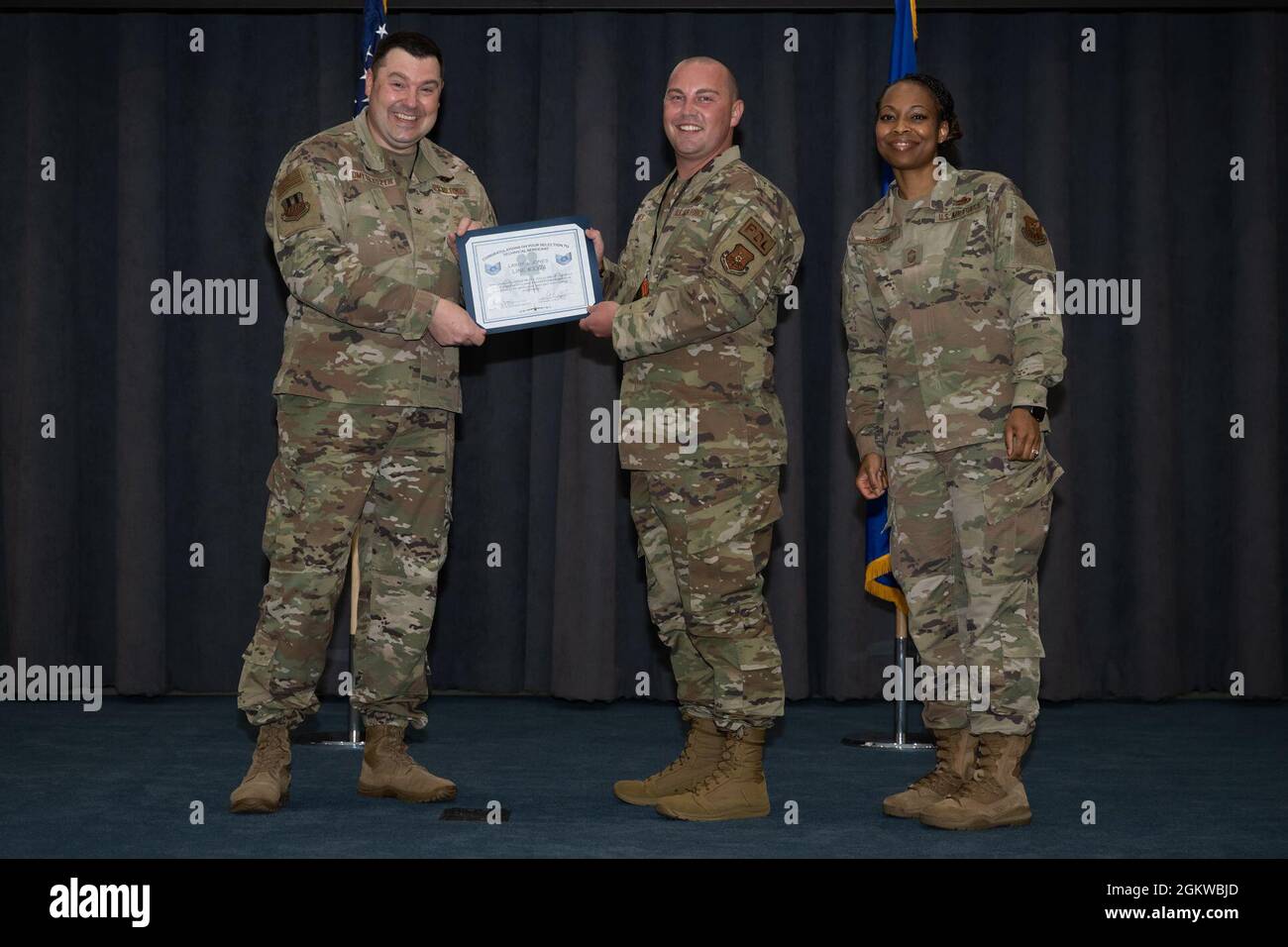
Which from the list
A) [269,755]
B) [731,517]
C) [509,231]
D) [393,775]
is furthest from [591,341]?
[269,755]

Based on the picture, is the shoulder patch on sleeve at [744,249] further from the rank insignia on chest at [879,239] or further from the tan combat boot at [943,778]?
the tan combat boot at [943,778]

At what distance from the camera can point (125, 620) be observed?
4582 mm

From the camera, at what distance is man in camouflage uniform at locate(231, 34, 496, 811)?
289 centimetres

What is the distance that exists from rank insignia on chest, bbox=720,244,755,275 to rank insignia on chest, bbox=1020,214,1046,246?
61 centimetres

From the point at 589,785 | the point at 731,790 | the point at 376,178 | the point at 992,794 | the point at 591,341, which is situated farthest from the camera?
the point at 591,341

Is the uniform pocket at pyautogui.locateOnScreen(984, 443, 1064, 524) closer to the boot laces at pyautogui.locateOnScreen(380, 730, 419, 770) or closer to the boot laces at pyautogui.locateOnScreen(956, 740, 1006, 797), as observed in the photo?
the boot laces at pyautogui.locateOnScreen(956, 740, 1006, 797)

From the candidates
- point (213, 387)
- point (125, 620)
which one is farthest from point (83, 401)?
point (125, 620)

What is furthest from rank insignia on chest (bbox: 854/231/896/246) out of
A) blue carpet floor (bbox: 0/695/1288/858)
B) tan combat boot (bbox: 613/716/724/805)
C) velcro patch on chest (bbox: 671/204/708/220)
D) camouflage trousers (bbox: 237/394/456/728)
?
blue carpet floor (bbox: 0/695/1288/858)

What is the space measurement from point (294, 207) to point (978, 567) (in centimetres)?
174

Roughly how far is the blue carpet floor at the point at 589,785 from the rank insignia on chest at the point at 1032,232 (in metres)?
1.29

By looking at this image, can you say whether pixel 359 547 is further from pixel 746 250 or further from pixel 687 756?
pixel 746 250

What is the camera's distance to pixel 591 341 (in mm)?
4594

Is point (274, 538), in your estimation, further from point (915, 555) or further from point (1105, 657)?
point (1105, 657)

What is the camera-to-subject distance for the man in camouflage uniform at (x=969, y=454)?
277cm
